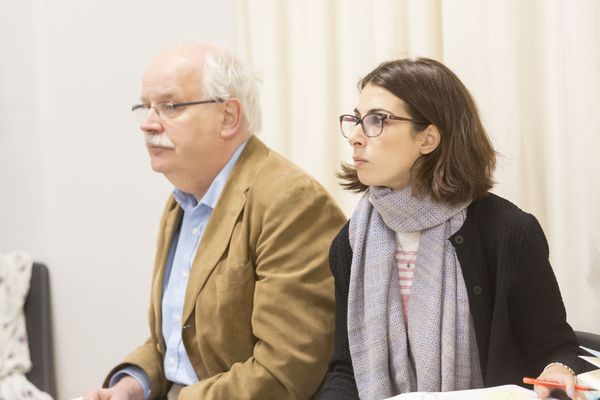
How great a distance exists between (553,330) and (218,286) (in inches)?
32.5

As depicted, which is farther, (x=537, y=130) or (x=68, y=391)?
(x=68, y=391)

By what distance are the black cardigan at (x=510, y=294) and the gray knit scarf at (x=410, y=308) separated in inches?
1.1

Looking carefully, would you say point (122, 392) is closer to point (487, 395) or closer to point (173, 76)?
point (173, 76)

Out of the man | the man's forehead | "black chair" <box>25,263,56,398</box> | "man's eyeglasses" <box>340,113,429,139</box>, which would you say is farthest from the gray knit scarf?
"black chair" <box>25,263,56,398</box>

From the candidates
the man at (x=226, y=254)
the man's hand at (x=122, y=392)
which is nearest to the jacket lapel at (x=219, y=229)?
the man at (x=226, y=254)

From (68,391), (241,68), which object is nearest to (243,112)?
(241,68)

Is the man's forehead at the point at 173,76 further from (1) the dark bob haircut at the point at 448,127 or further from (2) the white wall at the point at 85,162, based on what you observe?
(2) the white wall at the point at 85,162

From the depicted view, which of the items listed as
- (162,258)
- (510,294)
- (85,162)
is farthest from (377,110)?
(85,162)

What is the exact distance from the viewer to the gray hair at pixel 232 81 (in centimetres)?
218

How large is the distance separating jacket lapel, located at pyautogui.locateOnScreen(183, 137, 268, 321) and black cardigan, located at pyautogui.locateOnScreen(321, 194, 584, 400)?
0.66 metres

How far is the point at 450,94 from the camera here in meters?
1.64

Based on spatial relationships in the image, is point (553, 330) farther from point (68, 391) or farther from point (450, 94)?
point (68, 391)

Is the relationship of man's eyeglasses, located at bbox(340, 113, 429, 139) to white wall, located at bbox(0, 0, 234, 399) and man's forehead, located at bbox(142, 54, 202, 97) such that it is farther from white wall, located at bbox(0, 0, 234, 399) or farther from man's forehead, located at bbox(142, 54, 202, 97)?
white wall, located at bbox(0, 0, 234, 399)

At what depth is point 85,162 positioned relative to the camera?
3242mm
